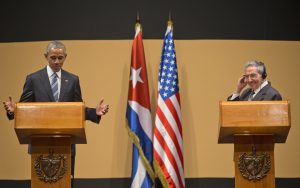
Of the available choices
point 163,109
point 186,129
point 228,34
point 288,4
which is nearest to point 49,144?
point 163,109

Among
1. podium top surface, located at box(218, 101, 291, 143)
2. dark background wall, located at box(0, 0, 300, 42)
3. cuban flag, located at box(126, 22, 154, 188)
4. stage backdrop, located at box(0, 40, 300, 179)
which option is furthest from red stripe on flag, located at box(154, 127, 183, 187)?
podium top surface, located at box(218, 101, 291, 143)

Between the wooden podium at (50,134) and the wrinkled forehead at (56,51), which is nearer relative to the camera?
the wooden podium at (50,134)

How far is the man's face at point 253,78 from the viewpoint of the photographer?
5230 mm

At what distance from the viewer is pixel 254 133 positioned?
439 cm

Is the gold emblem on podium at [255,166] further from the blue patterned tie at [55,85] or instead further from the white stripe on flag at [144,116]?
the white stripe on flag at [144,116]

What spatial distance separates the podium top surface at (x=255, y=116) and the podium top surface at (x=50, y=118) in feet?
3.35

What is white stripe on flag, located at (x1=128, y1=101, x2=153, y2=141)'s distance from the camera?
6.50 meters

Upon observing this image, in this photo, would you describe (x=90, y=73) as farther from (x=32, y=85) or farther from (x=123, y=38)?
(x=32, y=85)

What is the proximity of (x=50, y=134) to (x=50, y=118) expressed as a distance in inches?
6.2

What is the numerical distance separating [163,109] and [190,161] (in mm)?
761

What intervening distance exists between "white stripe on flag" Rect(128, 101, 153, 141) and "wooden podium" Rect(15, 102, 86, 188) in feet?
6.81

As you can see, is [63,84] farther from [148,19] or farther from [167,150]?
[148,19]

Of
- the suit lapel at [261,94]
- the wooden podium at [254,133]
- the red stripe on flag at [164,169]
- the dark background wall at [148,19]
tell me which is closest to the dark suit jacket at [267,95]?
the suit lapel at [261,94]

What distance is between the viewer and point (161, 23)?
6.95m
